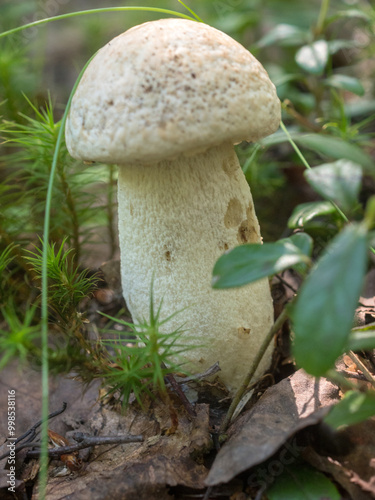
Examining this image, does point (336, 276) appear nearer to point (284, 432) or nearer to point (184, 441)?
point (284, 432)

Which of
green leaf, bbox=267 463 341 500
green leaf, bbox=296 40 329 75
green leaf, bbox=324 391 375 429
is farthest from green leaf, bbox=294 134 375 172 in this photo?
green leaf, bbox=296 40 329 75

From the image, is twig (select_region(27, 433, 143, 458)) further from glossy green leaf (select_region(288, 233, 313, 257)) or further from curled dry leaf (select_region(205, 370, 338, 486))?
glossy green leaf (select_region(288, 233, 313, 257))

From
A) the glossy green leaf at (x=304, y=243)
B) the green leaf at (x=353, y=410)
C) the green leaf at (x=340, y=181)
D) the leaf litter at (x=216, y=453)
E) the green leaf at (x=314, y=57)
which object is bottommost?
the leaf litter at (x=216, y=453)

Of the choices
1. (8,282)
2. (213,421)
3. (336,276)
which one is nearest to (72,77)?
(8,282)

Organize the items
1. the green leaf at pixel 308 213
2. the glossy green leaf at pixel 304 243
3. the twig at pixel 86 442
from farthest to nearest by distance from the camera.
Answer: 1. the green leaf at pixel 308 213
2. the twig at pixel 86 442
3. the glossy green leaf at pixel 304 243

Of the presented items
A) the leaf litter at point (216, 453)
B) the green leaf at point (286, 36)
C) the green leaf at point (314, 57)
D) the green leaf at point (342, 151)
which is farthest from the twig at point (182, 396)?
the green leaf at point (286, 36)

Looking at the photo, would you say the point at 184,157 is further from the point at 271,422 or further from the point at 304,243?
the point at 271,422

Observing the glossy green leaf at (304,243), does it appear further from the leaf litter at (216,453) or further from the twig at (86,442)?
the twig at (86,442)
